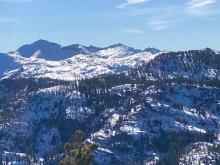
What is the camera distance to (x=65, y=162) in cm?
7038

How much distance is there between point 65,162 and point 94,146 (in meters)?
4.69

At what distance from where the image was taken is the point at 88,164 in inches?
2719

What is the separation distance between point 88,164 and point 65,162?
3.38 m

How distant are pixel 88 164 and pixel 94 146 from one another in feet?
8.11

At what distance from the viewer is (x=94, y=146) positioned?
69.1 metres

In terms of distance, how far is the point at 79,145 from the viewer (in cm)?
6912

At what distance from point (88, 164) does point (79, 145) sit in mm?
2744

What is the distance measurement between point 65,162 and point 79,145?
11.0 feet

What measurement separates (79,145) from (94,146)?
197 centimetres
